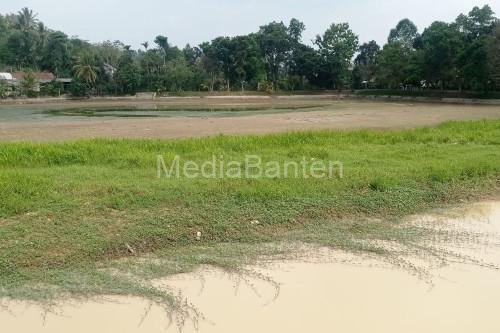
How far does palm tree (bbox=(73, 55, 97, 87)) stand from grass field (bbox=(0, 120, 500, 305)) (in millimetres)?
43671

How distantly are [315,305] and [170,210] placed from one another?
8.69ft

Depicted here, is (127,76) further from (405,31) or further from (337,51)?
(405,31)

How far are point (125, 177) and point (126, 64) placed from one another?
48883 mm

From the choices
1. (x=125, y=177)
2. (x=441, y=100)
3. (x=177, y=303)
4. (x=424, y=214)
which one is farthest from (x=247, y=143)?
(x=441, y=100)

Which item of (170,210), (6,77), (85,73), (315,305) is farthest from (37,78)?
(315,305)

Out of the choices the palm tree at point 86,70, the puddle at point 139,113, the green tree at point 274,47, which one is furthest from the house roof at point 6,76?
the green tree at point 274,47

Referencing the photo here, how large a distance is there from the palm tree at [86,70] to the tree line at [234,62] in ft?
0.33

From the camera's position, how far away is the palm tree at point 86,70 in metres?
50.3

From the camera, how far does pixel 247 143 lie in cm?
1086

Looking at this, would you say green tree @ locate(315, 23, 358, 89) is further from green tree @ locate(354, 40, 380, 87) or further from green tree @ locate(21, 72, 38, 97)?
green tree @ locate(21, 72, 38, 97)

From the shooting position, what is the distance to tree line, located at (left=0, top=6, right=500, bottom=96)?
50875 millimetres

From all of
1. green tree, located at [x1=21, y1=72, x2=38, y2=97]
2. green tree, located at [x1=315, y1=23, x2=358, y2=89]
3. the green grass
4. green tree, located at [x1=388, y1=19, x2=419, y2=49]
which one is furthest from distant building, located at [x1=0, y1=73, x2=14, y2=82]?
green tree, located at [x1=388, y1=19, x2=419, y2=49]

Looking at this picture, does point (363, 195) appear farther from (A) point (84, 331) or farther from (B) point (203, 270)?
(A) point (84, 331)

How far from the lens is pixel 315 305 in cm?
415
